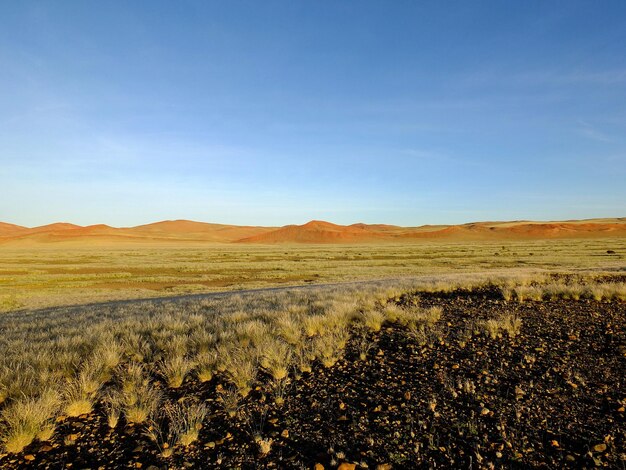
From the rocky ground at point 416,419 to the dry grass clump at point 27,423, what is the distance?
11 cm

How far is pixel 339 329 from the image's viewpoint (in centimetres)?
743

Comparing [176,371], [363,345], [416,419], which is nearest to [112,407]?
[176,371]

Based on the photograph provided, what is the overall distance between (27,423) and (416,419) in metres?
4.20

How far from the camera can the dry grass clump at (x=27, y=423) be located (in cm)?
371

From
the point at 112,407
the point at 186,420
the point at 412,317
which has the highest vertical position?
the point at 412,317

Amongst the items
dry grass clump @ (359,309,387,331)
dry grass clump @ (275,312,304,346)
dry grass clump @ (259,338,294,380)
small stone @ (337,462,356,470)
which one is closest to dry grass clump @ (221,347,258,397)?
dry grass clump @ (259,338,294,380)

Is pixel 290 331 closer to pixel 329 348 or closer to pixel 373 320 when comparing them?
pixel 329 348

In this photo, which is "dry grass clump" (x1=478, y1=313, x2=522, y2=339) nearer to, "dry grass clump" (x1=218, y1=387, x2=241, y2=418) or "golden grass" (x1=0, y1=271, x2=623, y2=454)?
"golden grass" (x1=0, y1=271, x2=623, y2=454)

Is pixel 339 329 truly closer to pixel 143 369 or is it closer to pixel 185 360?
pixel 185 360

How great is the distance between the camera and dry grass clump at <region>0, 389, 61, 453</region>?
3.71m

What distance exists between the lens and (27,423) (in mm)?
3916

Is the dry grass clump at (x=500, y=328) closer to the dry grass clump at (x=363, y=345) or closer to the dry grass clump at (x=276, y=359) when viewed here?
the dry grass clump at (x=363, y=345)

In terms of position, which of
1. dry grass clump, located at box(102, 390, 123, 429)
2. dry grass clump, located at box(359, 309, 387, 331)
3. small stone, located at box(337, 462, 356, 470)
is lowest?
small stone, located at box(337, 462, 356, 470)

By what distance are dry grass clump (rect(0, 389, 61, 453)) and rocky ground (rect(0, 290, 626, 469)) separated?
0.36ft
